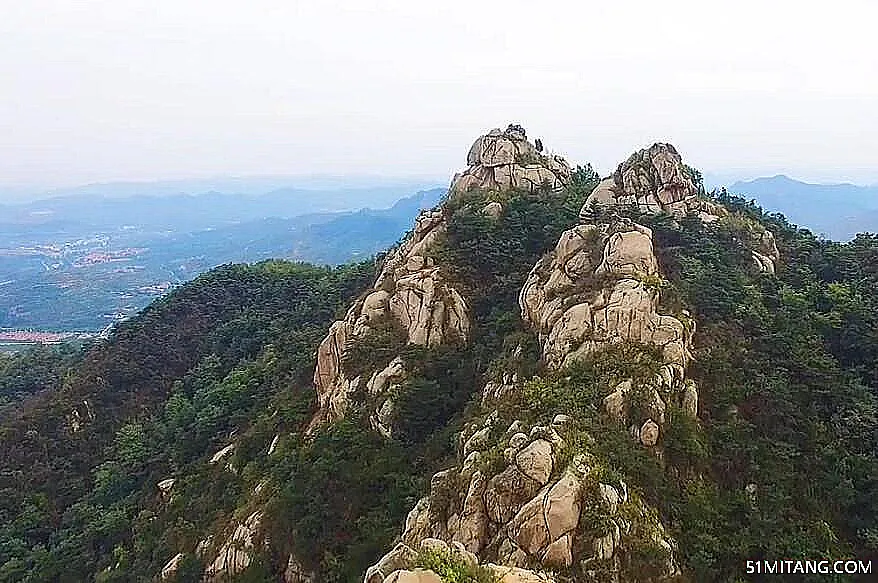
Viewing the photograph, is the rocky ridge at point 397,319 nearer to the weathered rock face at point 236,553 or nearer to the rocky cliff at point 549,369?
the rocky cliff at point 549,369

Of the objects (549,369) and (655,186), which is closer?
(549,369)

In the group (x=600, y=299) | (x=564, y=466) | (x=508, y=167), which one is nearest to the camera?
(x=564, y=466)

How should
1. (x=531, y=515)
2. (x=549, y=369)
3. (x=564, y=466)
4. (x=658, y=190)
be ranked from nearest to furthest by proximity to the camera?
→ 1. (x=531, y=515)
2. (x=564, y=466)
3. (x=549, y=369)
4. (x=658, y=190)

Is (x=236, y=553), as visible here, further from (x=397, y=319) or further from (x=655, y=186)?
(x=655, y=186)

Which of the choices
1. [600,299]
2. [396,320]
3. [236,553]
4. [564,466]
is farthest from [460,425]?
[236,553]

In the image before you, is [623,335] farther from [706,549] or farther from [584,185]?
[584,185]

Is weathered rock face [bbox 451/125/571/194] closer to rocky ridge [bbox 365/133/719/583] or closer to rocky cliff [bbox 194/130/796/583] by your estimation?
rocky cliff [bbox 194/130/796/583]
